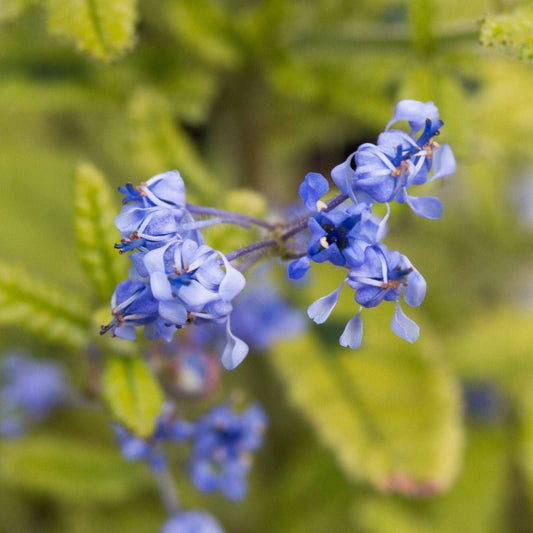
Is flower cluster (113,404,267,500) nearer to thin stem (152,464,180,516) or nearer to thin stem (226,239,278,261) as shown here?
thin stem (152,464,180,516)

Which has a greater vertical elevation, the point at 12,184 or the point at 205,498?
the point at 12,184

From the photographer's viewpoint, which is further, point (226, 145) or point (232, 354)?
point (226, 145)

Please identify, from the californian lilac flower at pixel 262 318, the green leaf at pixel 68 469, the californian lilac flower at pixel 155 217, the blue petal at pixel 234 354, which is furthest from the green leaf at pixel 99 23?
the green leaf at pixel 68 469

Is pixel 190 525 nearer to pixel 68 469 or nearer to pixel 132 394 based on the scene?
pixel 132 394

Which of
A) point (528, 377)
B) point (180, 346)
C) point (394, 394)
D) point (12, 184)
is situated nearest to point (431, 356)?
point (394, 394)

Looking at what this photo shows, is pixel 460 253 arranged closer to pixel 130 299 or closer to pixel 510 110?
pixel 510 110

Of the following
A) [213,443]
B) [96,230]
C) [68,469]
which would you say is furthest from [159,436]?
[68,469]

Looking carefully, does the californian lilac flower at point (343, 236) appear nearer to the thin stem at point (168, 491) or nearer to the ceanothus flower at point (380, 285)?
the ceanothus flower at point (380, 285)

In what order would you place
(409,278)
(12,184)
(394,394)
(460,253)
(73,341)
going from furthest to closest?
1. (460,253)
2. (12,184)
3. (394,394)
4. (73,341)
5. (409,278)

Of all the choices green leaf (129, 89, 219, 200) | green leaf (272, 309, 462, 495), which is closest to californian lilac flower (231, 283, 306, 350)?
green leaf (272, 309, 462, 495)
